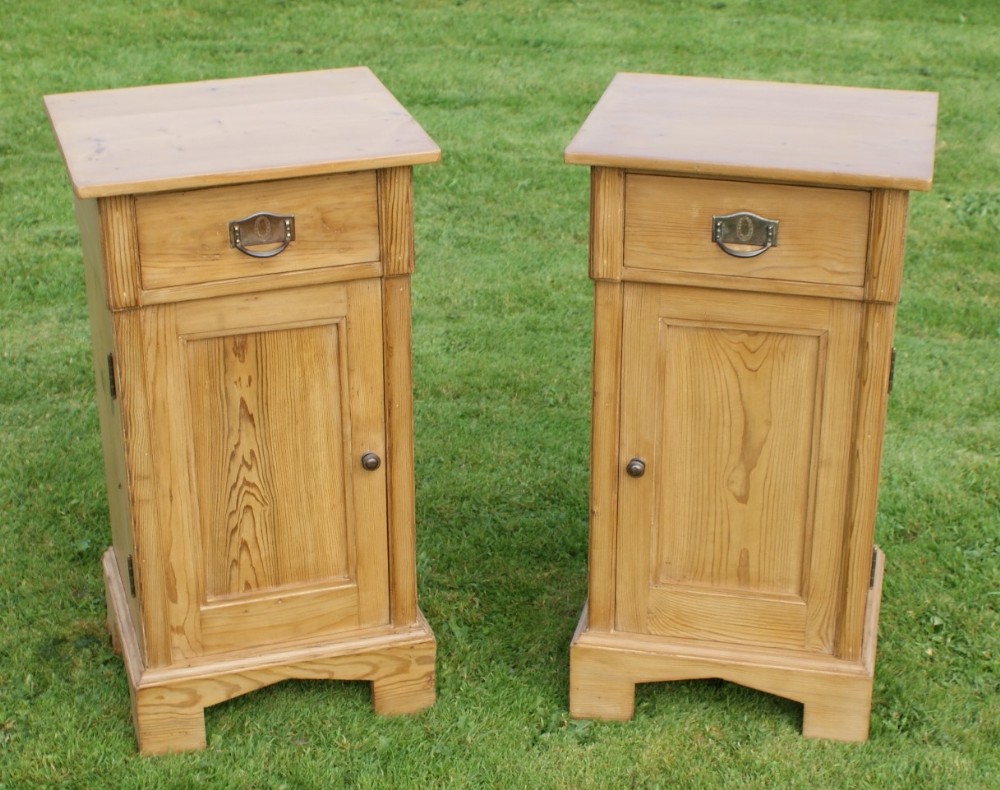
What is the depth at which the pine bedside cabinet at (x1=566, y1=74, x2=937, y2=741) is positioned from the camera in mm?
3070

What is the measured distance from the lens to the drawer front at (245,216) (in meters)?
3.02

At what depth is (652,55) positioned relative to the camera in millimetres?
8328

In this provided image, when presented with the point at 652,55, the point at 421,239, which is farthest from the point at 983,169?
the point at 421,239

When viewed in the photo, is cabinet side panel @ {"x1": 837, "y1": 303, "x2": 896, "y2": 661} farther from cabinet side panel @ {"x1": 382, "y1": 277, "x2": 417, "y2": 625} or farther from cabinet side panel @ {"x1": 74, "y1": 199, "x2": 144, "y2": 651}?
cabinet side panel @ {"x1": 74, "y1": 199, "x2": 144, "y2": 651}

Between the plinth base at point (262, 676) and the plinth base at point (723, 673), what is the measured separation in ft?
1.26

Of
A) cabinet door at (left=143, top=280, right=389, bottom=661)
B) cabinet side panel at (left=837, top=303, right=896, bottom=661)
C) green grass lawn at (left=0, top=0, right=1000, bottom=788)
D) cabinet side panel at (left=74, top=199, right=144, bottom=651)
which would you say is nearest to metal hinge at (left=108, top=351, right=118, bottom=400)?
cabinet side panel at (left=74, top=199, right=144, bottom=651)

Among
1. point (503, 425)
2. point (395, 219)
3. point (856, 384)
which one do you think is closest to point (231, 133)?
point (395, 219)

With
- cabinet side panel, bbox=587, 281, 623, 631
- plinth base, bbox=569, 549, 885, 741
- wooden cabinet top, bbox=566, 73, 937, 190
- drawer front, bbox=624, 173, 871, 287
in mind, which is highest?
wooden cabinet top, bbox=566, 73, 937, 190

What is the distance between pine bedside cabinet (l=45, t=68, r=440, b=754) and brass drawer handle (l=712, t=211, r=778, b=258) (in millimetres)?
618

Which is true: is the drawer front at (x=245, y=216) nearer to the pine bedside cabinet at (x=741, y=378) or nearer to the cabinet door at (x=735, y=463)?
the pine bedside cabinet at (x=741, y=378)

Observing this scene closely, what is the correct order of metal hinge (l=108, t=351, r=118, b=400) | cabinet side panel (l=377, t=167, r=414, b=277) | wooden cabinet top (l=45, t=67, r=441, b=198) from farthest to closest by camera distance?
metal hinge (l=108, t=351, r=118, b=400) < cabinet side panel (l=377, t=167, r=414, b=277) < wooden cabinet top (l=45, t=67, r=441, b=198)

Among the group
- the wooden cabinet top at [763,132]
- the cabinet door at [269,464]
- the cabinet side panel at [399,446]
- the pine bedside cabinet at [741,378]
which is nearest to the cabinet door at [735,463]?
the pine bedside cabinet at [741,378]

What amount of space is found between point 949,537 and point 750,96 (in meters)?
1.55

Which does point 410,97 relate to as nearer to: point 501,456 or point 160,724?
point 501,456
